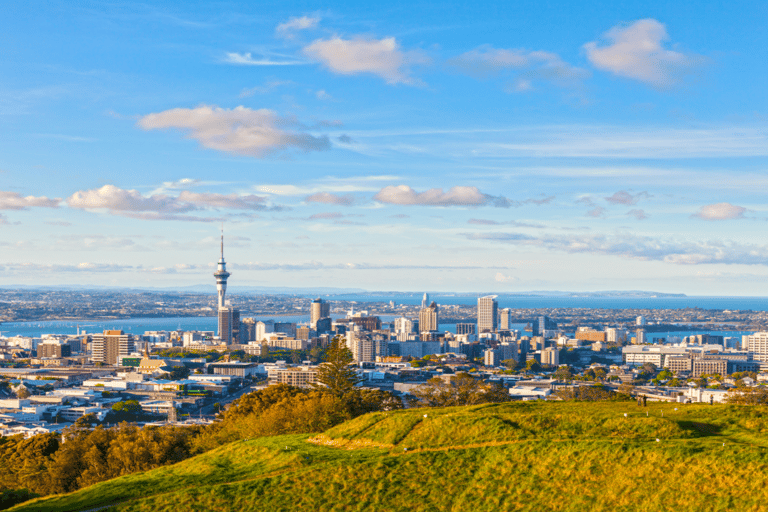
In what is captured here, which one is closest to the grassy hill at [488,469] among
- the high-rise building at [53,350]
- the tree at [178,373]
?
the tree at [178,373]

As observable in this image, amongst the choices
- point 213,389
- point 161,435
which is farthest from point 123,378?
point 161,435

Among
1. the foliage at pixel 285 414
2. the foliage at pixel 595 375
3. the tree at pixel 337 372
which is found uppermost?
the tree at pixel 337 372

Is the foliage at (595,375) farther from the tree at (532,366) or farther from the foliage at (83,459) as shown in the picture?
the foliage at (83,459)

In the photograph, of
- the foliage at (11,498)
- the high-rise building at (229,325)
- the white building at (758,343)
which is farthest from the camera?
the high-rise building at (229,325)

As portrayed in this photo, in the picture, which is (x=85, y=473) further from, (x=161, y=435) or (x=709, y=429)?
(x=709, y=429)

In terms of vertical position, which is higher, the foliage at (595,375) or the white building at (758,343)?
the white building at (758,343)

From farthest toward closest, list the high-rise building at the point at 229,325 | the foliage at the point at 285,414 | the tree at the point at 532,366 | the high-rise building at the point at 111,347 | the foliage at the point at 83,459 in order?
the high-rise building at the point at 229,325, the high-rise building at the point at 111,347, the tree at the point at 532,366, the foliage at the point at 285,414, the foliage at the point at 83,459
